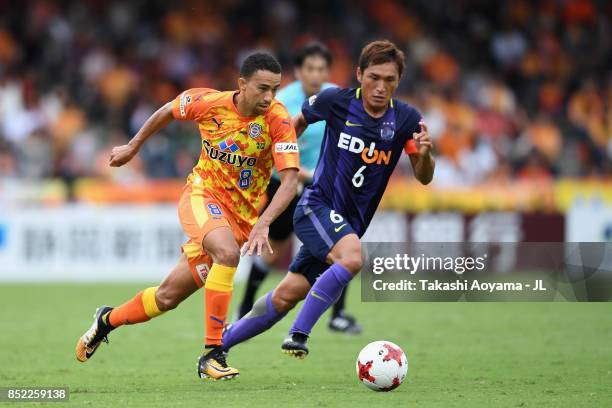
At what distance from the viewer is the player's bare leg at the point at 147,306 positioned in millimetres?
7449

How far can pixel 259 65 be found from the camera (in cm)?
722

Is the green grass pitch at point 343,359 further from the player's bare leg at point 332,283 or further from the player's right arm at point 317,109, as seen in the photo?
the player's right arm at point 317,109

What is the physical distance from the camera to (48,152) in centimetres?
1812

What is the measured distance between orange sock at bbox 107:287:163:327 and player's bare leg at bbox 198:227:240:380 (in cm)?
50

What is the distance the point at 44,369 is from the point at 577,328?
530cm

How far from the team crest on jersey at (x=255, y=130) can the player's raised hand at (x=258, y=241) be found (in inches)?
26.1

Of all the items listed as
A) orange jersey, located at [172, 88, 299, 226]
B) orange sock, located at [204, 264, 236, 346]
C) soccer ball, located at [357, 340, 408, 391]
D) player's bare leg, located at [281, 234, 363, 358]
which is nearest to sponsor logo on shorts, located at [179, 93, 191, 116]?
orange jersey, located at [172, 88, 299, 226]

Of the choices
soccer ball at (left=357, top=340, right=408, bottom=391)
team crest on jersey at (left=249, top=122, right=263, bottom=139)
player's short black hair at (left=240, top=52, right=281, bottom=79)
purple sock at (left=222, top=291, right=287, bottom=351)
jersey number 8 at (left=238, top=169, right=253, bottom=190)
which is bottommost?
soccer ball at (left=357, top=340, right=408, bottom=391)

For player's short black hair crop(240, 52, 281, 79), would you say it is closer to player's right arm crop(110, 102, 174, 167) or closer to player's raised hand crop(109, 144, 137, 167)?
player's right arm crop(110, 102, 174, 167)

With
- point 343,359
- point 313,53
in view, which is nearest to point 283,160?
point 343,359

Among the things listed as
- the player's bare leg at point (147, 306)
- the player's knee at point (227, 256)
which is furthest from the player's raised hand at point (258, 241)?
the player's bare leg at point (147, 306)

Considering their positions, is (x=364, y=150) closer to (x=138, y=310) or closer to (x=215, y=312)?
(x=215, y=312)

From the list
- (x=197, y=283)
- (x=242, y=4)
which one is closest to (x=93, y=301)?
(x=197, y=283)

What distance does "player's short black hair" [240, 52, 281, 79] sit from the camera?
7.23 m
